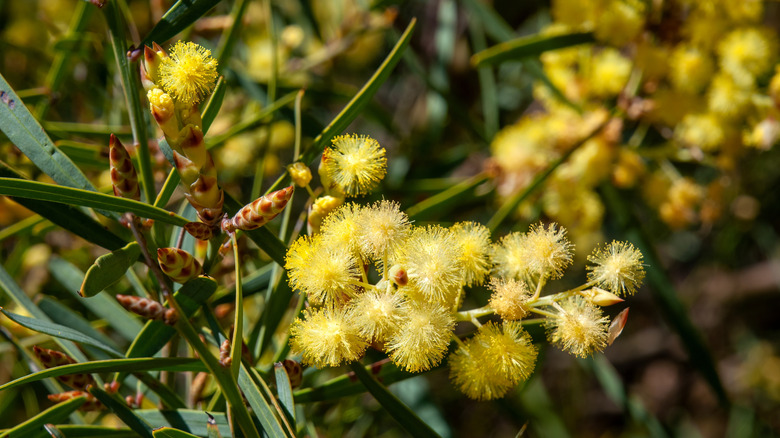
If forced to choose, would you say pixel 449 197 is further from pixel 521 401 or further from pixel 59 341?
pixel 521 401

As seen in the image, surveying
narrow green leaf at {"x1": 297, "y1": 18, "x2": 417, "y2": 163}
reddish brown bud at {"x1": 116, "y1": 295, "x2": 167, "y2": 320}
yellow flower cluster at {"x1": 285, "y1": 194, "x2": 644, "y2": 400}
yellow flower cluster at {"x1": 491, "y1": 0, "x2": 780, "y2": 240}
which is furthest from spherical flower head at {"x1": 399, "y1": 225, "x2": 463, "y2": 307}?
yellow flower cluster at {"x1": 491, "y1": 0, "x2": 780, "y2": 240}

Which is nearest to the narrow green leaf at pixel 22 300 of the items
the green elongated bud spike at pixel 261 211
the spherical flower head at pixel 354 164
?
the green elongated bud spike at pixel 261 211

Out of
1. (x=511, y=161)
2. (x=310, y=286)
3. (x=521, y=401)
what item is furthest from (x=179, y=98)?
(x=521, y=401)

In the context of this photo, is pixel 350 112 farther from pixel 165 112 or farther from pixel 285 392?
pixel 285 392

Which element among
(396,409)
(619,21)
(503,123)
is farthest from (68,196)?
(503,123)

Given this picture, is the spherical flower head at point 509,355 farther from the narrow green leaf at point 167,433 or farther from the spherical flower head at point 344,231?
the narrow green leaf at point 167,433
